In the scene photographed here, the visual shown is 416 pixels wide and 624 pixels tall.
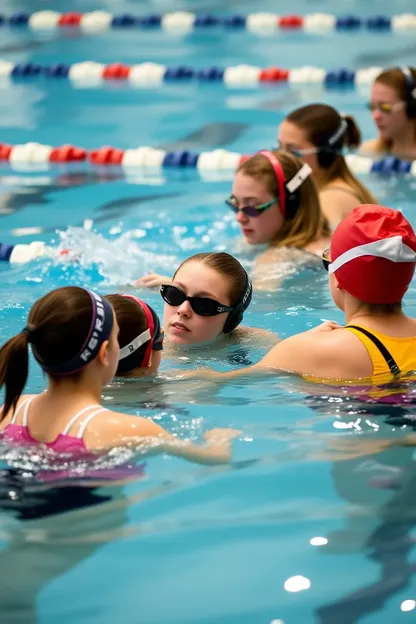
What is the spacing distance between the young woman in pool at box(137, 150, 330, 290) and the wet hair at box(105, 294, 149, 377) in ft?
6.16

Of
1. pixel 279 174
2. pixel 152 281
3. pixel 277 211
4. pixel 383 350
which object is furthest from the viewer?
pixel 277 211

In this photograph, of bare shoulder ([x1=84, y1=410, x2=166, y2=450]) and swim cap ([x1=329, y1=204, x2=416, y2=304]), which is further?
swim cap ([x1=329, y1=204, x2=416, y2=304])

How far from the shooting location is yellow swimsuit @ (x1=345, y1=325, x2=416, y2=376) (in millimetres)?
3729

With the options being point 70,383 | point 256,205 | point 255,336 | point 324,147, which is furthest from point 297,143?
point 70,383

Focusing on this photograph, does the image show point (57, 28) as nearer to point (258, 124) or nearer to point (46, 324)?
point (258, 124)

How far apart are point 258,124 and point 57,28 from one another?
14.9 feet

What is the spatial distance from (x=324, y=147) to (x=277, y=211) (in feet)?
2.76

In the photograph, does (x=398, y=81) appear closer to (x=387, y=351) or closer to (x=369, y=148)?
(x=369, y=148)

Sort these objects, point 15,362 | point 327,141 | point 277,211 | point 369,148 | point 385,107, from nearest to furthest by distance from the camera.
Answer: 1. point 15,362
2. point 277,211
3. point 327,141
4. point 385,107
5. point 369,148

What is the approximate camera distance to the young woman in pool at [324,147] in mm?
6375

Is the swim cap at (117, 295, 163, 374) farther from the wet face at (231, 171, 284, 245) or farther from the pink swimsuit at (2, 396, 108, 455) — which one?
the wet face at (231, 171, 284, 245)

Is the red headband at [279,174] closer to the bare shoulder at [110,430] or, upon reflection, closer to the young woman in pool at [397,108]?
the young woman in pool at [397,108]

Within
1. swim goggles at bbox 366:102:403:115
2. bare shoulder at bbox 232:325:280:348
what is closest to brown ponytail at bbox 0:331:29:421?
bare shoulder at bbox 232:325:280:348

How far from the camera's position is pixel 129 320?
153 inches
